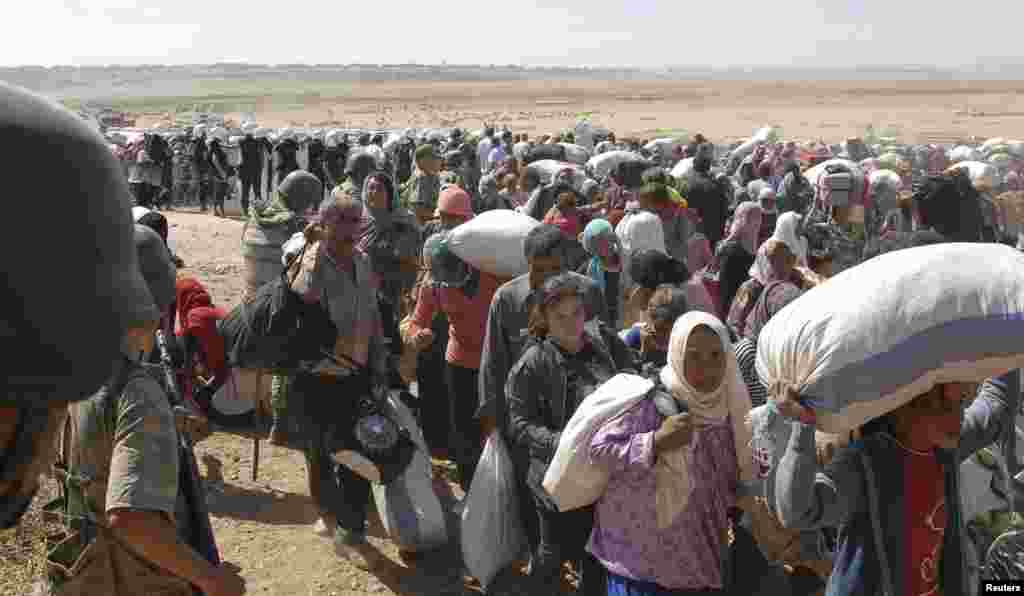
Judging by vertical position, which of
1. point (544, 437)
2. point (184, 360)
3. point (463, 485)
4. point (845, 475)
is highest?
point (845, 475)

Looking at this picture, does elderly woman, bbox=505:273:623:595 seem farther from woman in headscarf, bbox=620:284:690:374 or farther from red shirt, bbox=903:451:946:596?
red shirt, bbox=903:451:946:596

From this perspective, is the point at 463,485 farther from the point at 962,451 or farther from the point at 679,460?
the point at 962,451

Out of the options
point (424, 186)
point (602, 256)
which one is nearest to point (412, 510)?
point (602, 256)

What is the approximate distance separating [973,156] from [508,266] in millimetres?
11822

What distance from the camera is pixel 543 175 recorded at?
40.1 feet

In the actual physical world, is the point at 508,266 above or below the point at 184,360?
above

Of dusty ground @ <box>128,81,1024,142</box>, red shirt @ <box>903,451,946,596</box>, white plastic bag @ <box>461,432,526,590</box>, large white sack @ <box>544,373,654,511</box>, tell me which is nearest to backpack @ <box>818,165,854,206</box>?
white plastic bag @ <box>461,432,526,590</box>

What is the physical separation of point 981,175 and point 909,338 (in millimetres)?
9089

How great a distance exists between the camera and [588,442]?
3445mm

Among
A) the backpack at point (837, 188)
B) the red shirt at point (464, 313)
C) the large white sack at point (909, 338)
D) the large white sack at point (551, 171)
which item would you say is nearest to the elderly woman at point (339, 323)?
the red shirt at point (464, 313)

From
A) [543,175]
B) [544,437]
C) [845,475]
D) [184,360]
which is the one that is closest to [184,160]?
[543,175]

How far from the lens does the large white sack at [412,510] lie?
5266 mm

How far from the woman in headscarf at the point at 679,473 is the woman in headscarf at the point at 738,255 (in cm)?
344

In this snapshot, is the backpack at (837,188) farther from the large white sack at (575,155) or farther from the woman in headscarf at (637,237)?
the large white sack at (575,155)
